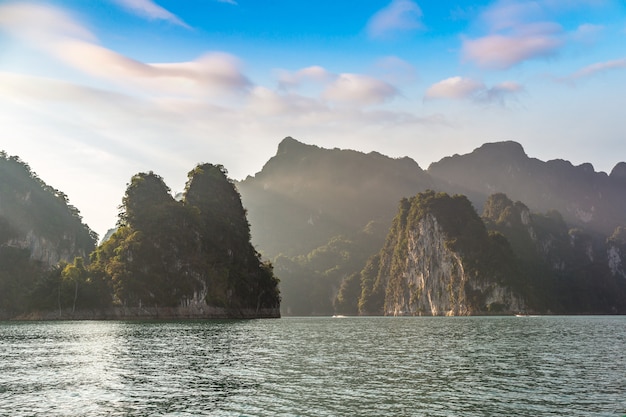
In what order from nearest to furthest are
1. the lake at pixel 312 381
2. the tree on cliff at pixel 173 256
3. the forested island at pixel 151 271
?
the lake at pixel 312 381 → the forested island at pixel 151 271 → the tree on cliff at pixel 173 256

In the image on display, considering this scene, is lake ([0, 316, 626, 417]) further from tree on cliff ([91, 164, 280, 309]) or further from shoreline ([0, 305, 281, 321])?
tree on cliff ([91, 164, 280, 309])

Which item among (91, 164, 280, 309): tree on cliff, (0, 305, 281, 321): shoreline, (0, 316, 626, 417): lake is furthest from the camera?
(91, 164, 280, 309): tree on cliff

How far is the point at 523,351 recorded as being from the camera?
54.6 meters

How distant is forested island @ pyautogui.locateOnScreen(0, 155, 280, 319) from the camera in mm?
149375

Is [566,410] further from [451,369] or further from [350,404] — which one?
[451,369]

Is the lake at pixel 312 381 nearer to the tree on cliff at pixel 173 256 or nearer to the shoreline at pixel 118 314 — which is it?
the shoreline at pixel 118 314

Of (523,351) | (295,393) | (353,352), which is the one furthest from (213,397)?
(523,351)

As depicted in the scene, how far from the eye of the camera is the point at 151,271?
158 meters

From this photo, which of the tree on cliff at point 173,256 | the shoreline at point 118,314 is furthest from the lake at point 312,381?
the tree on cliff at point 173,256

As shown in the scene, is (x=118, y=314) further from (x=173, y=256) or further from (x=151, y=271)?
(x=173, y=256)

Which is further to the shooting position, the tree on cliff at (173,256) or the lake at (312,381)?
the tree on cliff at (173,256)

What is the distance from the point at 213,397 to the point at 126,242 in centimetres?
13575

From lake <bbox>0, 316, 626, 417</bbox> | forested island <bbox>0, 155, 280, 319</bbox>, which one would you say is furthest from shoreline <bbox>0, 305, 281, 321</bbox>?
lake <bbox>0, 316, 626, 417</bbox>

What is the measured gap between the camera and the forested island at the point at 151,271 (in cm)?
14938
